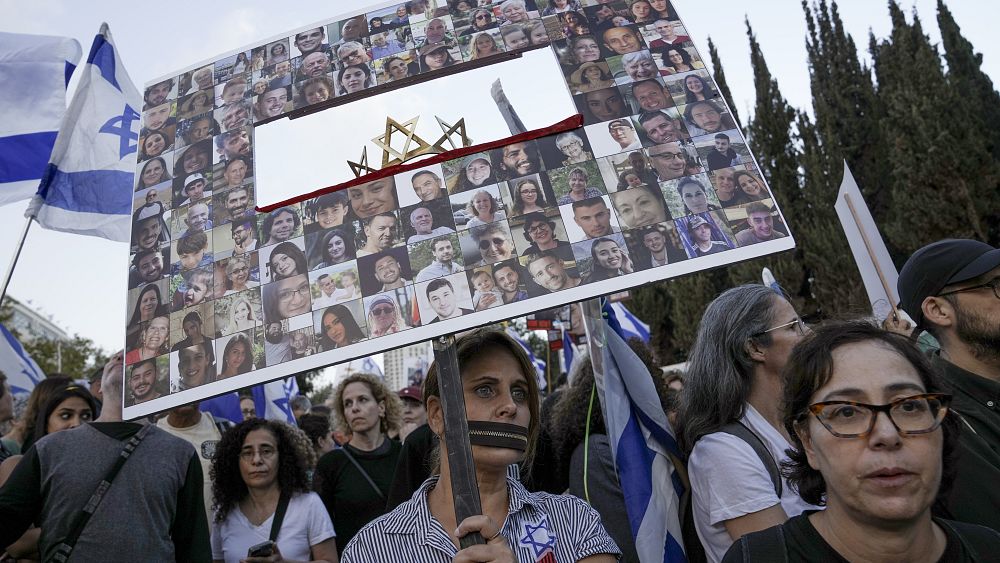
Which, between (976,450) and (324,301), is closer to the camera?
(324,301)

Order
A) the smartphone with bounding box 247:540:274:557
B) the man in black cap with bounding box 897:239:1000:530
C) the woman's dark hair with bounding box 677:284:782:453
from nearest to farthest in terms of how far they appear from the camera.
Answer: the man in black cap with bounding box 897:239:1000:530 → the woman's dark hair with bounding box 677:284:782:453 → the smartphone with bounding box 247:540:274:557

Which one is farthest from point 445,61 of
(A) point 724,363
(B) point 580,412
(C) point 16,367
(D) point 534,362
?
(D) point 534,362

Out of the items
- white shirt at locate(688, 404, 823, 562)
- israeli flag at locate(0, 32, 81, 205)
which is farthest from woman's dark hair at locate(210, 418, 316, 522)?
white shirt at locate(688, 404, 823, 562)

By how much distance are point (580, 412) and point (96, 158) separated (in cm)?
373

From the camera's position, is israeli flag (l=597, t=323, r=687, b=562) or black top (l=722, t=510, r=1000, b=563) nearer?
black top (l=722, t=510, r=1000, b=563)

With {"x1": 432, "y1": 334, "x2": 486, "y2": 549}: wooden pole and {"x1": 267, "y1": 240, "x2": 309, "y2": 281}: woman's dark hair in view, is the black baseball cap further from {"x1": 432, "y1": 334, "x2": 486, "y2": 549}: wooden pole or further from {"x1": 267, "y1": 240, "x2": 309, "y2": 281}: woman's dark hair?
{"x1": 267, "y1": 240, "x2": 309, "y2": 281}: woman's dark hair

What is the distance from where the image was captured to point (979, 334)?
263 centimetres

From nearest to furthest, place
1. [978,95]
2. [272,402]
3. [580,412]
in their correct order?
[580,412] < [272,402] < [978,95]

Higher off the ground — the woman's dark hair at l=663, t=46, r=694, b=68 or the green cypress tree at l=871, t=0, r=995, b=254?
the green cypress tree at l=871, t=0, r=995, b=254

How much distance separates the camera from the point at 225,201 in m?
2.08

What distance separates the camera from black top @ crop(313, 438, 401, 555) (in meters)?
4.83

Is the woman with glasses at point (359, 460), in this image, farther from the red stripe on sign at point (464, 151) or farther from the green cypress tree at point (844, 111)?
the green cypress tree at point (844, 111)

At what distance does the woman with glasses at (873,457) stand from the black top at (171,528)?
104 inches

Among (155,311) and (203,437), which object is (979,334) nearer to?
(155,311)
